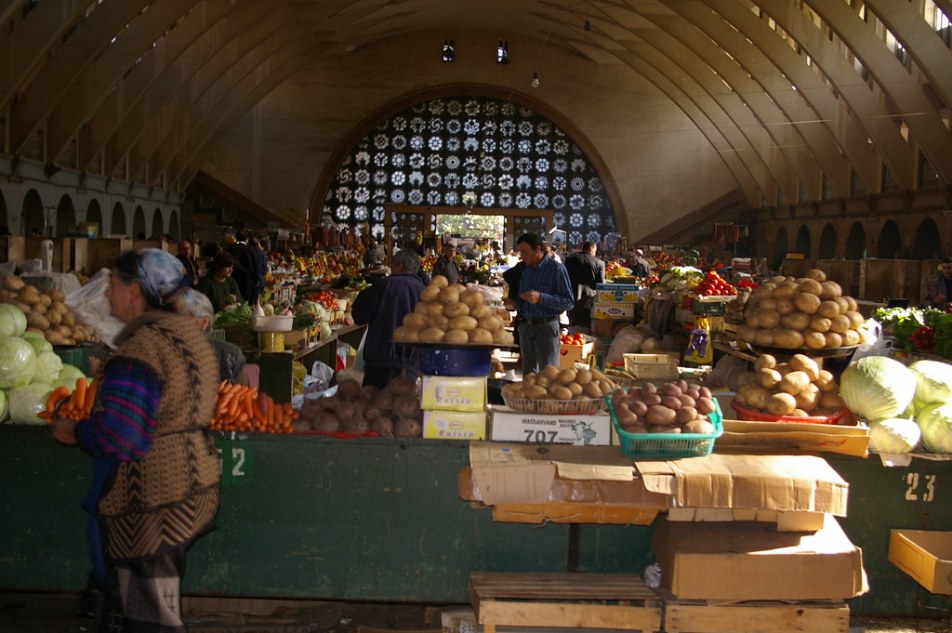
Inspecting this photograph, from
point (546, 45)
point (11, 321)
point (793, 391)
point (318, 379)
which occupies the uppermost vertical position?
point (546, 45)

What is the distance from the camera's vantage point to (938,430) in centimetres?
430

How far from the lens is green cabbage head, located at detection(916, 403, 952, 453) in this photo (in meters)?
4.29

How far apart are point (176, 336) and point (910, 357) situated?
5.04 metres

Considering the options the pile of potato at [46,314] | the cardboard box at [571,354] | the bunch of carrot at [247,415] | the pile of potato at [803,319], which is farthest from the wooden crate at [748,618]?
the cardboard box at [571,354]

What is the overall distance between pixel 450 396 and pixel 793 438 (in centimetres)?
Answer: 142

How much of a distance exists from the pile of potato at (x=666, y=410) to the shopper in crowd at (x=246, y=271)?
7984mm

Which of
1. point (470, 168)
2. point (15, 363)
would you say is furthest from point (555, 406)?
point (470, 168)

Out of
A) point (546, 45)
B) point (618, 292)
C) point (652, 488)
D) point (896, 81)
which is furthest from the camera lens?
point (546, 45)

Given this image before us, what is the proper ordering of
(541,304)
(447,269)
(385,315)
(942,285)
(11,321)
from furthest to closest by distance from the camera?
1. (447,269)
2. (942,285)
3. (541,304)
4. (385,315)
5. (11,321)

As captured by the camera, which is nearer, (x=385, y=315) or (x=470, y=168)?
(x=385, y=315)

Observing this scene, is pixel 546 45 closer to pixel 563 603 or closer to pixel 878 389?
pixel 878 389

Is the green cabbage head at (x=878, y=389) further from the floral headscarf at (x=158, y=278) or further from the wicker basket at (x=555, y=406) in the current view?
the floral headscarf at (x=158, y=278)

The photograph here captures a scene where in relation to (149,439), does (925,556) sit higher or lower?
lower

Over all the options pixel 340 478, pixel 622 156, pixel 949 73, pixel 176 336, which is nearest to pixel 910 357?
pixel 340 478
